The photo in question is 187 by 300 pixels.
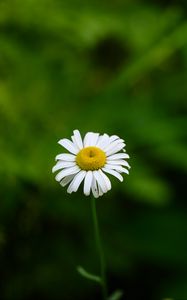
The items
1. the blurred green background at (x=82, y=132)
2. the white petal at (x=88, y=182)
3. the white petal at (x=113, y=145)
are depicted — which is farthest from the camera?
the blurred green background at (x=82, y=132)

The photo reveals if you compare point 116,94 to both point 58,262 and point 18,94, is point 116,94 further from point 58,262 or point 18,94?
point 58,262

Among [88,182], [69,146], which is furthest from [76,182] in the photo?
[69,146]

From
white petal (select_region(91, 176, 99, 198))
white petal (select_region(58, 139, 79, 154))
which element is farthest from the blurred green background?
white petal (select_region(91, 176, 99, 198))

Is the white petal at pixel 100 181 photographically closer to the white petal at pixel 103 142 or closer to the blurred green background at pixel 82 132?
the white petal at pixel 103 142

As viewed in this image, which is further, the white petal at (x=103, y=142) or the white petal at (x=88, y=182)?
the white petal at (x=103, y=142)

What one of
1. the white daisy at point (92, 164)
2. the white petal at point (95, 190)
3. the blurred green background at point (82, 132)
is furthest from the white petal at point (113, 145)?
the blurred green background at point (82, 132)

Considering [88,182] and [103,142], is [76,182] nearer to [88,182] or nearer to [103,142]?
[88,182]
